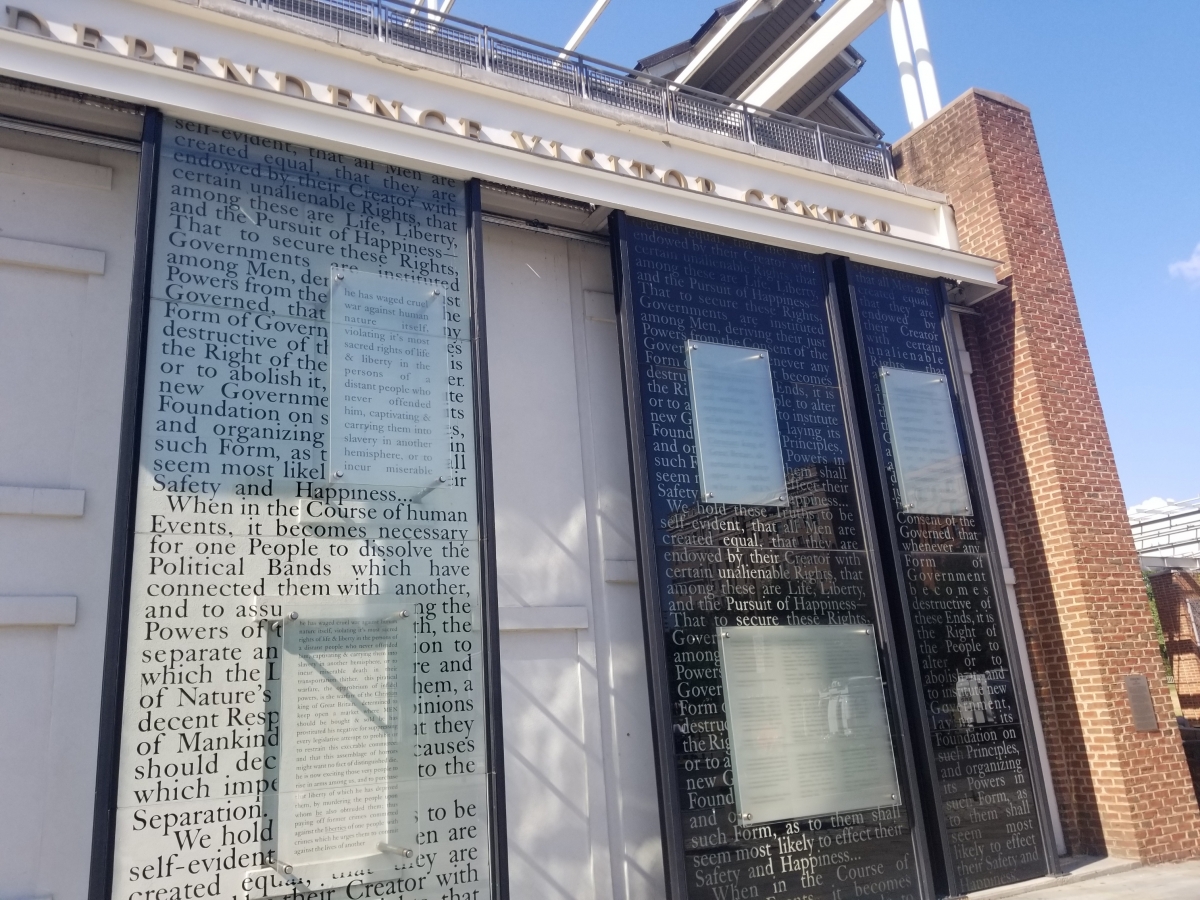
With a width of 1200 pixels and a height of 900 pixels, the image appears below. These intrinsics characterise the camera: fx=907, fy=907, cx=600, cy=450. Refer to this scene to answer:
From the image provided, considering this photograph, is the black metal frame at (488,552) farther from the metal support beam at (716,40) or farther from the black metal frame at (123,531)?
the metal support beam at (716,40)

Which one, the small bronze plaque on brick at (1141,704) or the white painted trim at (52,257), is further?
the small bronze plaque on brick at (1141,704)

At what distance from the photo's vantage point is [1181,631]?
16.3 meters

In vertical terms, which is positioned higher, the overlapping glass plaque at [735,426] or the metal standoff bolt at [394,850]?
the overlapping glass plaque at [735,426]

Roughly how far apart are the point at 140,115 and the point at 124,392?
78.7 inches

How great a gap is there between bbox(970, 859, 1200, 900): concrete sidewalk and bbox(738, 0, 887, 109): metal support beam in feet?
29.9

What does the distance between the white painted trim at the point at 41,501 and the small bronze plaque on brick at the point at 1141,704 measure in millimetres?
8966

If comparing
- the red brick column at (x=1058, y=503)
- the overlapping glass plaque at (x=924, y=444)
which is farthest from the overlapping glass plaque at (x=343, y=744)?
the red brick column at (x=1058, y=503)

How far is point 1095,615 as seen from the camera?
8695mm

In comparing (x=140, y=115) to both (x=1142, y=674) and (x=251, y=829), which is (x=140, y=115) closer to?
(x=251, y=829)

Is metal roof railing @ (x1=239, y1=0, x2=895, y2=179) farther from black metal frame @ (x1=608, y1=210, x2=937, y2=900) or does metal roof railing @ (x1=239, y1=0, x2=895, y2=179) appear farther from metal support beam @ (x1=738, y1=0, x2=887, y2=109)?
metal support beam @ (x1=738, y1=0, x2=887, y2=109)

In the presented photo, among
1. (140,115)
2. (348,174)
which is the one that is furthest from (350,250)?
(140,115)

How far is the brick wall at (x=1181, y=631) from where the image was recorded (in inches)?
626
